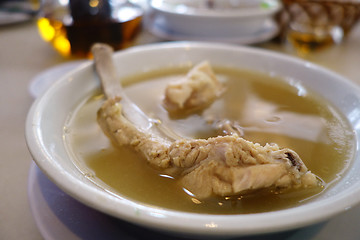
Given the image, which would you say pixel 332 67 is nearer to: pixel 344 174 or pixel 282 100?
pixel 282 100

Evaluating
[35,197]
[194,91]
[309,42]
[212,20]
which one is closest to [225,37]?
[212,20]

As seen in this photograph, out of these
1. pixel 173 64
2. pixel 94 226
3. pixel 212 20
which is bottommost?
pixel 94 226

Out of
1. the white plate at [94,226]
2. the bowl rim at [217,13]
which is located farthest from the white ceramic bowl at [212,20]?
the white plate at [94,226]

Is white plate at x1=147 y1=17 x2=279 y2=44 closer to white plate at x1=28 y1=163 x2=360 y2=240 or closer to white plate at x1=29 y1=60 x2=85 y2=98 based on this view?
white plate at x1=29 y1=60 x2=85 y2=98

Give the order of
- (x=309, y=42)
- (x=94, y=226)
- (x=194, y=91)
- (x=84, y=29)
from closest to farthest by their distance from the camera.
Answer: (x=94, y=226) → (x=194, y=91) → (x=84, y=29) → (x=309, y=42)

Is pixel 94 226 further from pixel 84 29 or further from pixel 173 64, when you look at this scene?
pixel 84 29

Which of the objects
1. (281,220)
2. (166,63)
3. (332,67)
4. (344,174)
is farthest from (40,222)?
(332,67)
